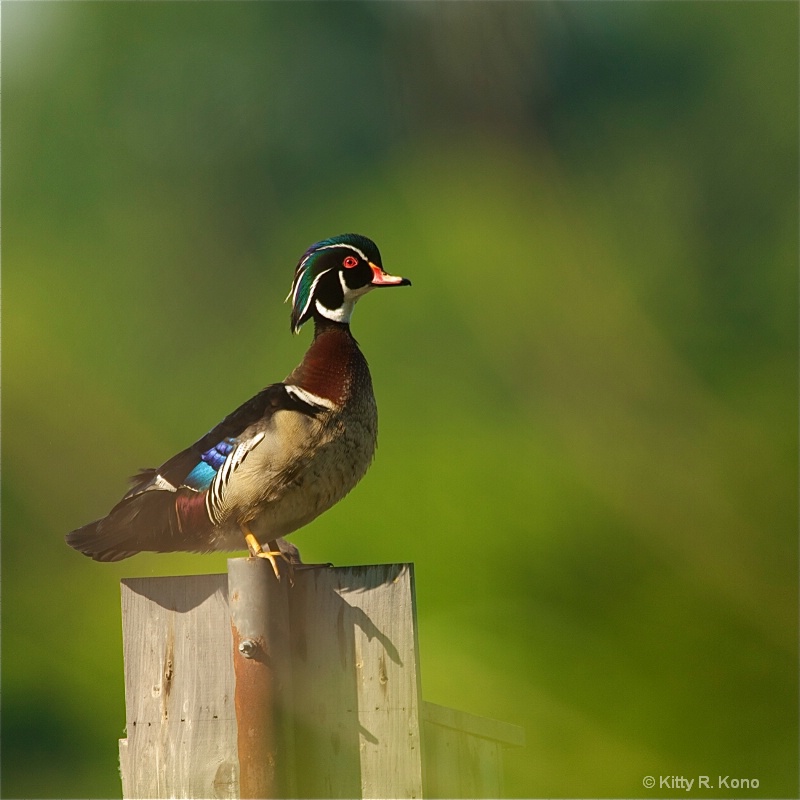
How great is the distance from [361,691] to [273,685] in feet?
0.40

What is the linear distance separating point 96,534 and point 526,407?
2.61 meters

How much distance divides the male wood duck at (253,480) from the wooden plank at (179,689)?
42cm

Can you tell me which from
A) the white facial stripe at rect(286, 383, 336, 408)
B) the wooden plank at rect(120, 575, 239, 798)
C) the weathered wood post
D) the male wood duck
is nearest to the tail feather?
the male wood duck

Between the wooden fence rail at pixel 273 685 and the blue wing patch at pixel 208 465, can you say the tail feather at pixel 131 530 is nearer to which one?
the blue wing patch at pixel 208 465

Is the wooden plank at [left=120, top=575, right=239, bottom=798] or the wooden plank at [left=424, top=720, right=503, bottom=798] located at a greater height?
the wooden plank at [left=120, top=575, right=239, bottom=798]

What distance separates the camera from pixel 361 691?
1.50m

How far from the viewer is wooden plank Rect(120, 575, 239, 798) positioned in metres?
1.52

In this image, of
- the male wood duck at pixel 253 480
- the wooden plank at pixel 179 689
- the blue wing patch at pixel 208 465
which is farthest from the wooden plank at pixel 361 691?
the blue wing patch at pixel 208 465

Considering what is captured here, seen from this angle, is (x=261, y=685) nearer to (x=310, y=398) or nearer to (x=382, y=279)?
(x=310, y=398)

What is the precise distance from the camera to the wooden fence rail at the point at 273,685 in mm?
1474

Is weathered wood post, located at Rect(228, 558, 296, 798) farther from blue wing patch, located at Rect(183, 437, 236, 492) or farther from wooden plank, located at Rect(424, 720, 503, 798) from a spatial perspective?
blue wing patch, located at Rect(183, 437, 236, 492)

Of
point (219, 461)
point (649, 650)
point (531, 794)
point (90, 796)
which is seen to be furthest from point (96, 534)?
point (90, 796)

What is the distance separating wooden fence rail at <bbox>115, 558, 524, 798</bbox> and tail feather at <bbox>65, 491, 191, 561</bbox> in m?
0.48

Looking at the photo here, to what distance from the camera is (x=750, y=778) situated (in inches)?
121
